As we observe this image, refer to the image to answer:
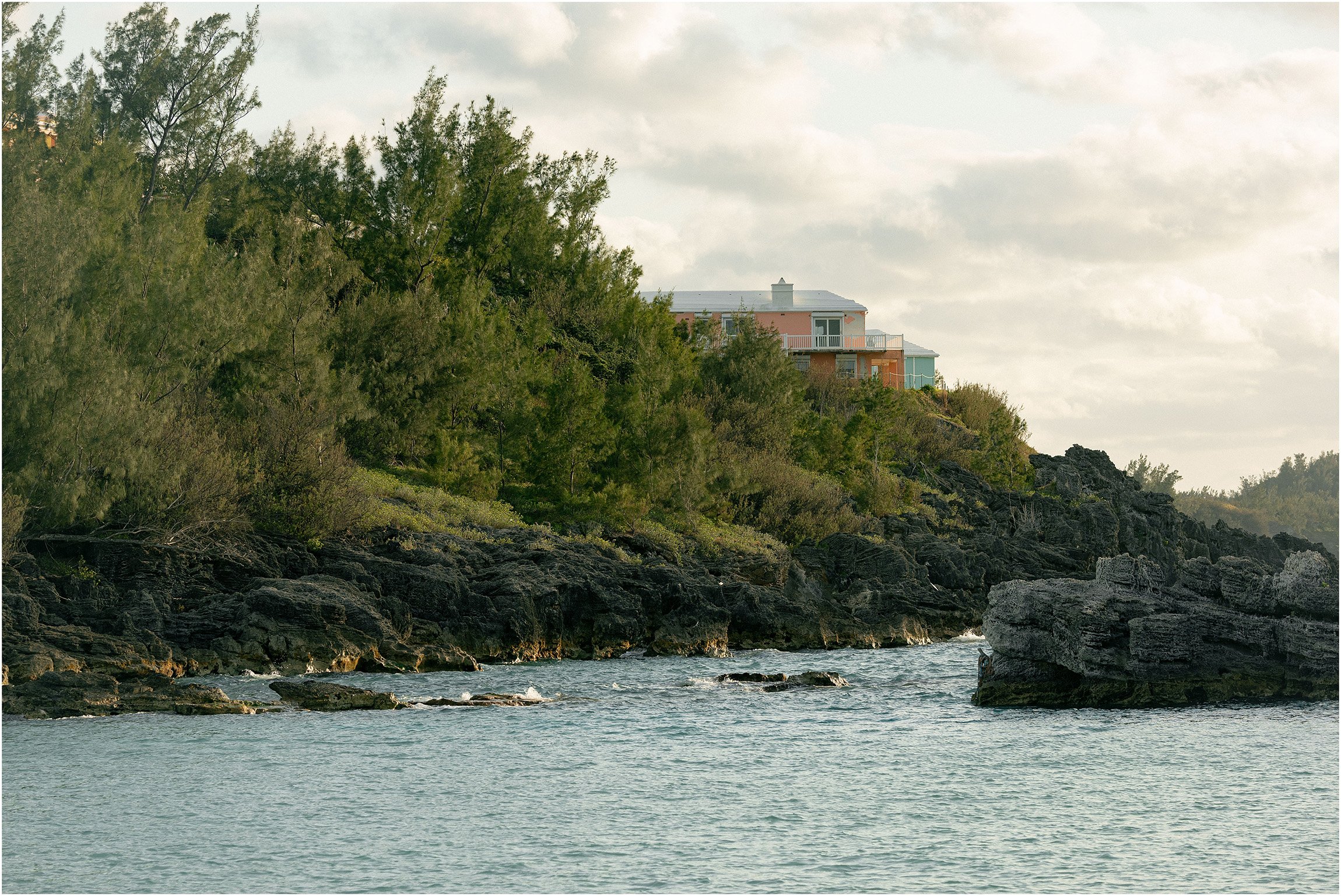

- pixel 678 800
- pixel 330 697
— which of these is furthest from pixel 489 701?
pixel 678 800

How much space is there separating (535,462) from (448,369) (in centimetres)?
512

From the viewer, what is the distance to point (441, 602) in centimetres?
3594

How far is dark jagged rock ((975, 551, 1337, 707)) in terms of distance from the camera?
26.2 metres

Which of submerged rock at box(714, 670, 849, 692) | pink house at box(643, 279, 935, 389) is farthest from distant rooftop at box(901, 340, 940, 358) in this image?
submerged rock at box(714, 670, 849, 692)

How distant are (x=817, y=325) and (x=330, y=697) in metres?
65.0

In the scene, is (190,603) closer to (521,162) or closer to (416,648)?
(416,648)

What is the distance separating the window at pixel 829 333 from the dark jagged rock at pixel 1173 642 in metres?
56.7

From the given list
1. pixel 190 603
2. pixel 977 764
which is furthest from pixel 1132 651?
pixel 190 603

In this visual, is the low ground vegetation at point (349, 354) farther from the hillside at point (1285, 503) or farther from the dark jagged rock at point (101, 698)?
the hillside at point (1285, 503)

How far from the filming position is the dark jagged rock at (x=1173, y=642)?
26.2m

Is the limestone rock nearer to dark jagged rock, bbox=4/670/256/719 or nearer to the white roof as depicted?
dark jagged rock, bbox=4/670/256/719

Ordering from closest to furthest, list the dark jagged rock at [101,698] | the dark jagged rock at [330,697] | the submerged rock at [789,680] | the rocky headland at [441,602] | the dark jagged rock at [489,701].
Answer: the dark jagged rock at [101,698] < the dark jagged rock at [330,697] < the dark jagged rock at [489,701] < the rocky headland at [441,602] < the submerged rock at [789,680]

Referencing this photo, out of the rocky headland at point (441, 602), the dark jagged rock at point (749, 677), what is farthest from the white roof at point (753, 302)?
the dark jagged rock at point (749, 677)

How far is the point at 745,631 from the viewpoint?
41.9 m
